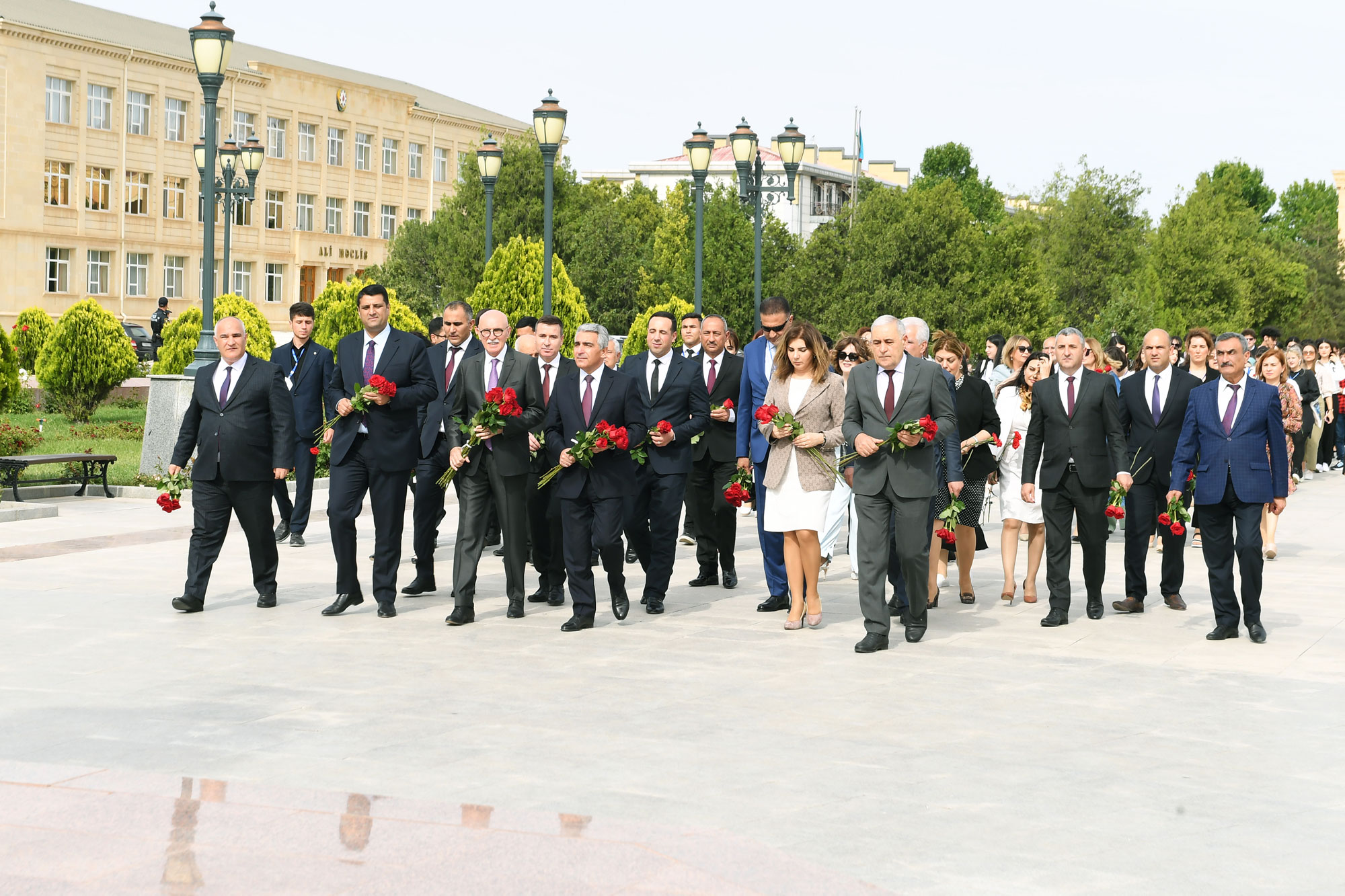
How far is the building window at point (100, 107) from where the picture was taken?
63469 mm

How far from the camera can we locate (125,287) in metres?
65.6

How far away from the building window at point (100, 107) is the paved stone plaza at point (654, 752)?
5820 cm

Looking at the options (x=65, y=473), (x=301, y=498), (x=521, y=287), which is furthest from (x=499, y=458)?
(x=521, y=287)

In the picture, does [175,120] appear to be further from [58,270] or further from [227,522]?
[227,522]

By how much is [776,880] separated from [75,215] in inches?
2522

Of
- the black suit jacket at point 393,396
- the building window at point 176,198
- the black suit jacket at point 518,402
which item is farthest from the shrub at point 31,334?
the building window at point 176,198

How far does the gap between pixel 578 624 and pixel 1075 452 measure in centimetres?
367

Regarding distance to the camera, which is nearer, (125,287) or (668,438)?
(668,438)

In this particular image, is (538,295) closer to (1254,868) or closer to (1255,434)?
(1255,434)

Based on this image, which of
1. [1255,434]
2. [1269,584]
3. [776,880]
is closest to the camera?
[776,880]

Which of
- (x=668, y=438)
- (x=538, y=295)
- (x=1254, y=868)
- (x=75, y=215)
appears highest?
(x=75, y=215)

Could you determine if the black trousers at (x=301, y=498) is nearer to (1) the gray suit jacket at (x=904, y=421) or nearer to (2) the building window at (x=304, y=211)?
(1) the gray suit jacket at (x=904, y=421)

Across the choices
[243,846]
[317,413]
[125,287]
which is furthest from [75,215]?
[243,846]

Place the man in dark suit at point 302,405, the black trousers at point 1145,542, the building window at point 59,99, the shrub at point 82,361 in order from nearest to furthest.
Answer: the black trousers at point 1145,542 → the man in dark suit at point 302,405 → the shrub at point 82,361 → the building window at point 59,99
